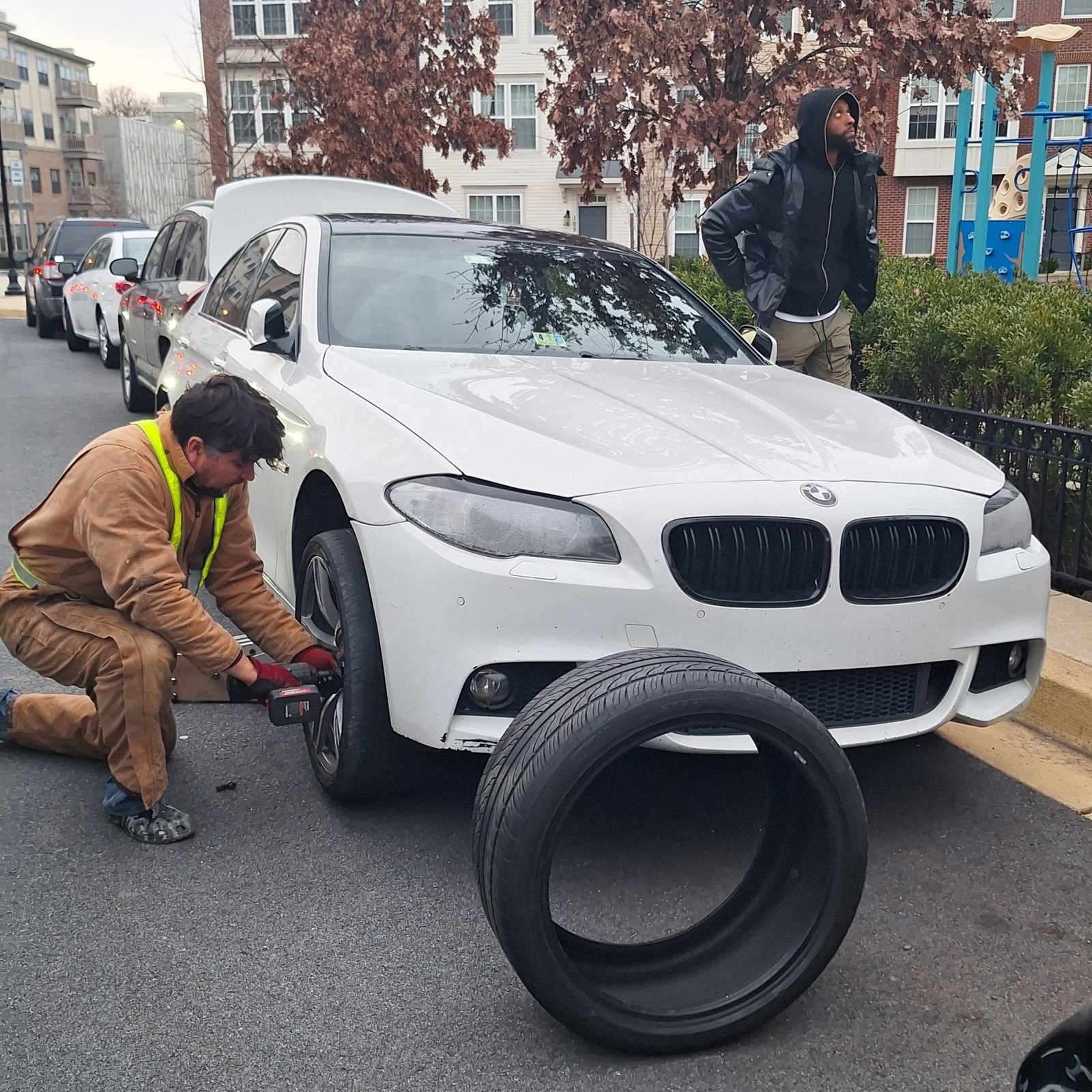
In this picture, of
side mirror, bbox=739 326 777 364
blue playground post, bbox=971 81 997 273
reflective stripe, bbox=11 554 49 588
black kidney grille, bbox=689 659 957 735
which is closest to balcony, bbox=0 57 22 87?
blue playground post, bbox=971 81 997 273

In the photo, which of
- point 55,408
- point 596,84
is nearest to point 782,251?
point 596,84

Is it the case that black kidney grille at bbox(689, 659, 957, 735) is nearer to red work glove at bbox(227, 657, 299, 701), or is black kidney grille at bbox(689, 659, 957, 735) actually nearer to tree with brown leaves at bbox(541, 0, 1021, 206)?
red work glove at bbox(227, 657, 299, 701)

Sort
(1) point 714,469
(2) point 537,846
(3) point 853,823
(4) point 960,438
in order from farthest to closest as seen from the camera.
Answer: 1. (4) point 960,438
2. (1) point 714,469
3. (3) point 853,823
4. (2) point 537,846

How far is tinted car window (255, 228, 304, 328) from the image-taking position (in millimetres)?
4832

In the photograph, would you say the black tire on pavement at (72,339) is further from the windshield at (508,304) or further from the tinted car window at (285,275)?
the windshield at (508,304)

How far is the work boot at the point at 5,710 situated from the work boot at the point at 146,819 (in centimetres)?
68

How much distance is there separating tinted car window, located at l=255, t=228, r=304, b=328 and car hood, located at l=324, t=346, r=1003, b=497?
23.4 inches

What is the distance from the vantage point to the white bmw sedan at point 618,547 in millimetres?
3168

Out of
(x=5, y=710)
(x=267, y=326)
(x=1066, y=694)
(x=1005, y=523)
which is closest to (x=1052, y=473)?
(x=1066, y=694)

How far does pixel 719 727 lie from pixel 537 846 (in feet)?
1.48

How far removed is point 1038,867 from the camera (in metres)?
3.49

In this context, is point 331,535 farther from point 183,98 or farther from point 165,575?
point 183,98

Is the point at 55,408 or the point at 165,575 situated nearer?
the point at 165,575

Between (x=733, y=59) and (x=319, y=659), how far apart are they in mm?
Answer: 8717
